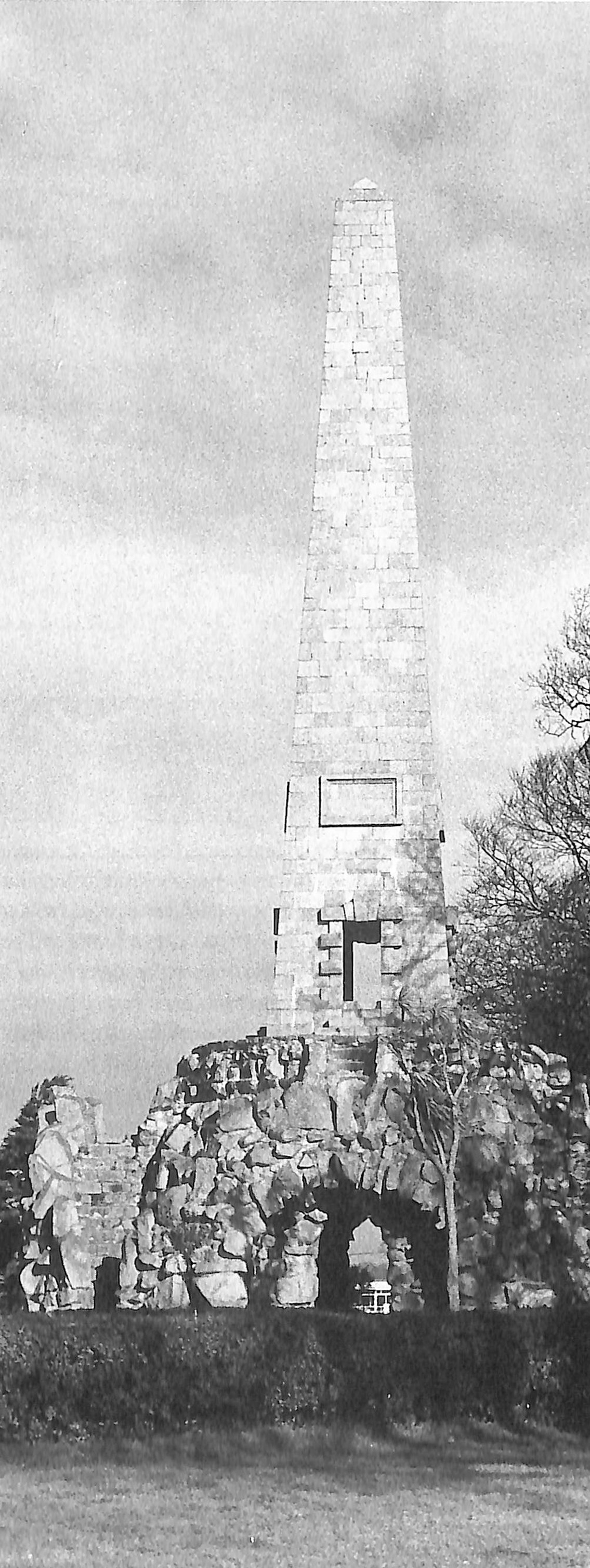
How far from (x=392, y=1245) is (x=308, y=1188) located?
1348mm

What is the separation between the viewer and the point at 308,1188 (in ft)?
75.2

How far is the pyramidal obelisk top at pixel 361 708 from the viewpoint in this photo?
85.2 ft

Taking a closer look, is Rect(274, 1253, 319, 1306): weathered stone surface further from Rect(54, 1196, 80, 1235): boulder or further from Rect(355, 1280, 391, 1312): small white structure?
Rect(54, 1196, 80, 1235): boulder

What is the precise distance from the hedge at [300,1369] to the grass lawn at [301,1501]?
48 centimetres

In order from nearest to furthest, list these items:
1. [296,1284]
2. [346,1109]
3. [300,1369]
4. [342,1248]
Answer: [300,1369]
[296,1284]
[346,1109]
[342,1248]

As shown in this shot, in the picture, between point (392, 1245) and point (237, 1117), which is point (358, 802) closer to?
point (237, 1117)

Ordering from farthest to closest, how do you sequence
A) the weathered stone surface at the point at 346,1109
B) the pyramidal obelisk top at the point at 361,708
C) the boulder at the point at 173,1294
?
the pyramidal obelisk top at the point at 361,708
the weathered stone surface at the point at 346,1109
the boulder at the point at 173,1294

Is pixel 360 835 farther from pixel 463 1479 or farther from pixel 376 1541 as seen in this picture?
pixel 376 1541

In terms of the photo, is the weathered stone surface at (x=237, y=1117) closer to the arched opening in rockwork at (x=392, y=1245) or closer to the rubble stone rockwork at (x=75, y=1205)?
the arched opening in rockwork at (x=392, y=1245)

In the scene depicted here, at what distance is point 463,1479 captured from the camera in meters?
15.6

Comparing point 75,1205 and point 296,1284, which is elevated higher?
point 75,1205

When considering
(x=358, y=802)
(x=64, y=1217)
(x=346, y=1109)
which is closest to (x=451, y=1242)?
(x=346, y=1109)

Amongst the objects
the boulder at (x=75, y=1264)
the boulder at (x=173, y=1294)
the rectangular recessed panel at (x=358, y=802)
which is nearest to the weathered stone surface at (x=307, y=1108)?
the boulder at (x=173, y=1294)

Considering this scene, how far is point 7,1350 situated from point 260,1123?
643 centimetres
